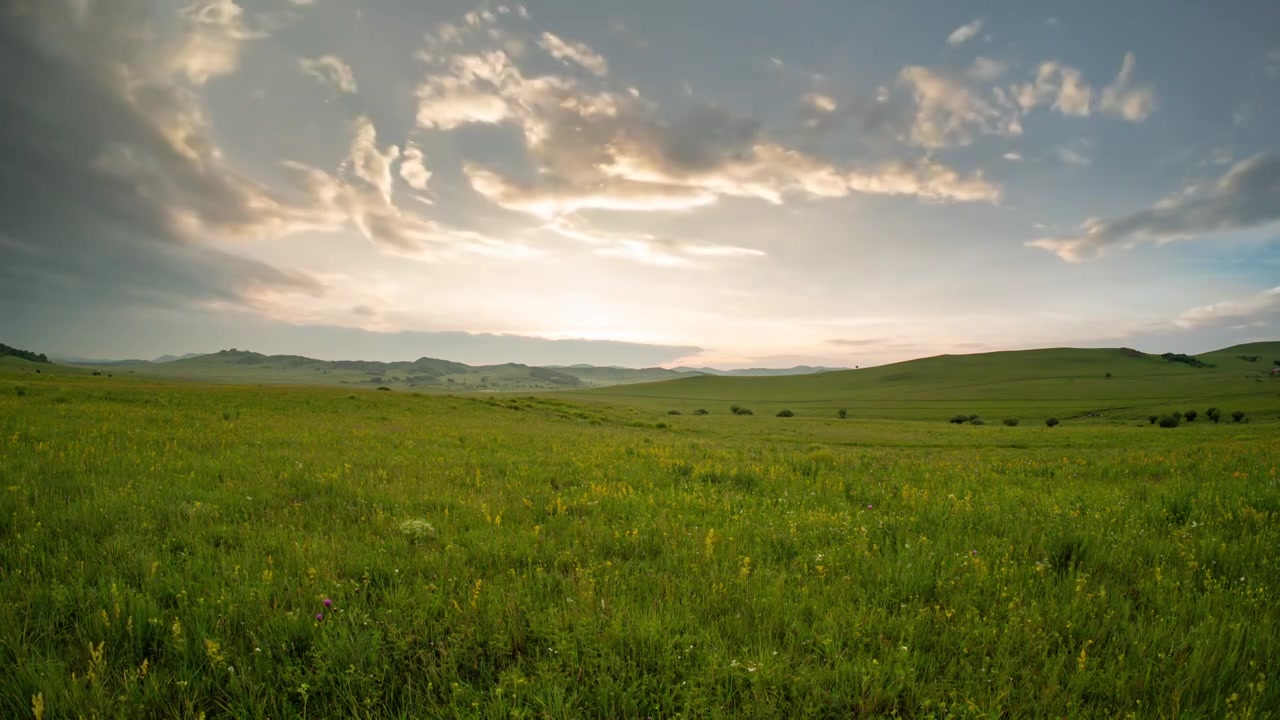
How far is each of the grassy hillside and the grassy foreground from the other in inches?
3147

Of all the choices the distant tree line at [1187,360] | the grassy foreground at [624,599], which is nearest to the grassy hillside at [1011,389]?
the distant tree line at [1187,360]

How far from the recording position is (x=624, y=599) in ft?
14.0

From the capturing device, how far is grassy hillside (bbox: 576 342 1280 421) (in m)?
83.6

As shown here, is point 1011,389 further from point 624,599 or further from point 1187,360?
point 624,599

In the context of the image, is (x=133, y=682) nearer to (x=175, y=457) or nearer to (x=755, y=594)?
(x=755, y=594)

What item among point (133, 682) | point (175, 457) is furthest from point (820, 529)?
point (175, 457)

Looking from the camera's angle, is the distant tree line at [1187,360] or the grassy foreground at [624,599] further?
the distant tree line at [1187,360]

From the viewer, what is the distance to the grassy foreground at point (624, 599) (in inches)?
126

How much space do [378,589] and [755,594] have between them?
3.40 metres

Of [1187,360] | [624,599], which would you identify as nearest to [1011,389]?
[1187,360]

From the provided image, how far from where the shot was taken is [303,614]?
390 centimetres

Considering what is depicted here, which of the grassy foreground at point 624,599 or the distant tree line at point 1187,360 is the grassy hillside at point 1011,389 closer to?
the distant tree line at point 1187,360

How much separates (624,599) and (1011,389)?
15305 centimetres

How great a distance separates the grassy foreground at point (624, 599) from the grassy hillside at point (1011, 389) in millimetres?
79934
